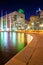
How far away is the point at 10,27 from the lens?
241 feet

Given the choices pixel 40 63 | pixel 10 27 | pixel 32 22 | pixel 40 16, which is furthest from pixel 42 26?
pixel 40 63

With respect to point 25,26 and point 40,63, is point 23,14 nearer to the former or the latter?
point 25,26

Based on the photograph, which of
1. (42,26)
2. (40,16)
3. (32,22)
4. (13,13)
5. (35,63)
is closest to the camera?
(35,63)

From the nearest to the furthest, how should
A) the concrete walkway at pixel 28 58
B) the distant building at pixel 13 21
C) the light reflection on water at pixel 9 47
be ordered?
the concrete walkway at pixel 28 58 → the light reflection on water at pixel 9 47 → the distant building at pixel 13 21

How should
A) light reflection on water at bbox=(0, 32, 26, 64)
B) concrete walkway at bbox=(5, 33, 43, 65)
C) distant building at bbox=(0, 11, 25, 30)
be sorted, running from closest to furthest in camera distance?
concrete walkway at bbox=(5, 33, 43, 65) → light reflection on water at bbox=(0, 32, 26, 64) → distant building at bbox=(0, 11, 25, 30)

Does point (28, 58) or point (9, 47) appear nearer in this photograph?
point (28, 58)

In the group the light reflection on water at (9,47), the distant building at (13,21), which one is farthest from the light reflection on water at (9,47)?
the distant building at (13,21)

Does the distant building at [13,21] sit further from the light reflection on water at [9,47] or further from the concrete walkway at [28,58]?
the concrete walkway at [28,58]

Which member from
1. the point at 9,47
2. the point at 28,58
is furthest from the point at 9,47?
the point at 28,58

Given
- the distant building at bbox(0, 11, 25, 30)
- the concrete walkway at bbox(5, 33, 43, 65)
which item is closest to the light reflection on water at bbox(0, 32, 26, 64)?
the concrete walkway at bbox(5, 33, 43, 65)

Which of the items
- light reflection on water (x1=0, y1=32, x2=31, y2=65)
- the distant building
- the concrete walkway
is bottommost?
light reflection on water (x1=0, y1=32, x2=31, y2=65)

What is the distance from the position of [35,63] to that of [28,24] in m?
69.6

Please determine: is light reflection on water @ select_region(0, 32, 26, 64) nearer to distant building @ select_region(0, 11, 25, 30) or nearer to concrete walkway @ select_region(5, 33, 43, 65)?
concrete walkway @ select_region(5, 33, 43, 65)

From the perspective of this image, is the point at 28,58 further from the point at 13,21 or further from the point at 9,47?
the point at 13,21
